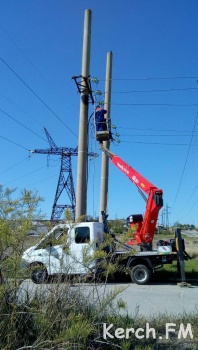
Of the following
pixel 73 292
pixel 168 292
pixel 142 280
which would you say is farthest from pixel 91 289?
pixel 142 280

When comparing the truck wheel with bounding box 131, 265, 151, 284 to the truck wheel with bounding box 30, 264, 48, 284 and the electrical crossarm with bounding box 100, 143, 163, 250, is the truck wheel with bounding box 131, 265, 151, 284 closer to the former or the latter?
the electrical crossarm with bounding box 100, 143, 163, 250

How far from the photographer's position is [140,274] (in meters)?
13.3

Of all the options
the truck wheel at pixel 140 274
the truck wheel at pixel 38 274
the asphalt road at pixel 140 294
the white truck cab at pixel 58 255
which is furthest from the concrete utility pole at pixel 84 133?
the truck wheel at pixel 38 274

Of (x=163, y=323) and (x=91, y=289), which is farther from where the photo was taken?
(x=163, y=323)

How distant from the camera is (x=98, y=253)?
4.46 meters

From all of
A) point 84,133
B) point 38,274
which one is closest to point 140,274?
point 84,133

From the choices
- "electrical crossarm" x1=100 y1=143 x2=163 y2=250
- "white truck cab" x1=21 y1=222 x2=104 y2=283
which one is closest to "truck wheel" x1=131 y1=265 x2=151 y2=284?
"electrical crossarm" x1=100 y1=143 x2=163 y2=250

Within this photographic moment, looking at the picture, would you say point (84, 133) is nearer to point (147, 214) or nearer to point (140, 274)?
point (147, 214)

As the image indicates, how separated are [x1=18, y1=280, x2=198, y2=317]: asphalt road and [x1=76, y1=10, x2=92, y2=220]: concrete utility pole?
202 inches

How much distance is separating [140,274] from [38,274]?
9280mm

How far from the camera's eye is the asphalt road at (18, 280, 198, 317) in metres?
4.51

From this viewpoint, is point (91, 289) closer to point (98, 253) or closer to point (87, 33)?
point (98, 253)

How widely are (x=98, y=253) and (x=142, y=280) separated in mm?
9229

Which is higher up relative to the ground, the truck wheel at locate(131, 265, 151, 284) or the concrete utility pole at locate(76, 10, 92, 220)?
the concrete utility pole at locate(76, 10, 92, 220)
